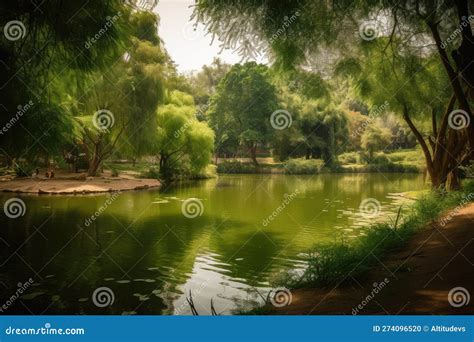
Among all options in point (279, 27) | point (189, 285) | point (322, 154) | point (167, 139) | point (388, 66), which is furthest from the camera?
point (322, 154)

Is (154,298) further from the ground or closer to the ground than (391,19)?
closer to the ground

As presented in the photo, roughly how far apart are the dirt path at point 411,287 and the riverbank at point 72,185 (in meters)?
20.0

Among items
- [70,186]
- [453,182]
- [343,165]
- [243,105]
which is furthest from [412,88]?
[343,165]

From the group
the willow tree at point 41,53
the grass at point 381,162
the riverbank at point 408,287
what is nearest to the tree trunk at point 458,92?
the riverbank at point 408,287

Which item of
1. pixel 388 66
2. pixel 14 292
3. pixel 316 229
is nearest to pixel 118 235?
pixel 14 292

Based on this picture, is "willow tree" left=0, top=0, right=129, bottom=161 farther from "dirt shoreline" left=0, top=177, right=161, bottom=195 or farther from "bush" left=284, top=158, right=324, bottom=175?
"bush" left=284, top=158, right=324, bottom=175

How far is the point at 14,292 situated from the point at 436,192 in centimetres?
1451

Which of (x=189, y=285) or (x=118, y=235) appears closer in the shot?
(x=189, y=285)

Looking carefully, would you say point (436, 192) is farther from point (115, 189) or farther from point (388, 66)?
point (115, 189)

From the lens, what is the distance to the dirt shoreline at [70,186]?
930 inches

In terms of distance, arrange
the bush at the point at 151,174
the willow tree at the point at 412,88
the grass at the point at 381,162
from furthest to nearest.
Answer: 1. the grass at the point at 381,162
2. the bush at the point at 151,174
3. the willow tree at the point at 412,88

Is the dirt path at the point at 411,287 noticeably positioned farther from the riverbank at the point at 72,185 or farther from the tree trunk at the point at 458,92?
the riverbank at the point at 72,185

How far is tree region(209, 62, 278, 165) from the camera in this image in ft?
180

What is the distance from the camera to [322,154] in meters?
54.2
